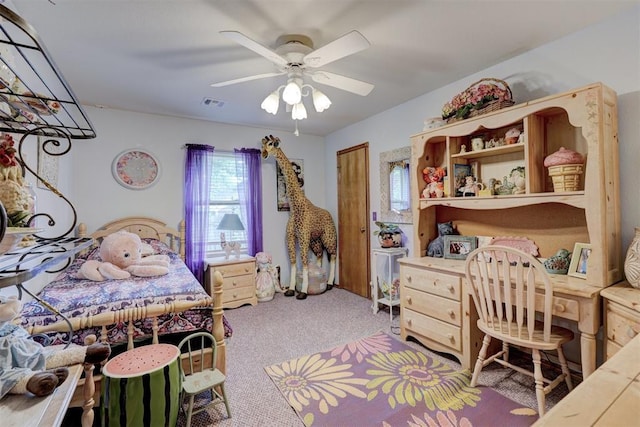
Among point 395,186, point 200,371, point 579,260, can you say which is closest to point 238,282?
point 200,371

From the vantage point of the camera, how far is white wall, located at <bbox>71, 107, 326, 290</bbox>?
341 centimetres

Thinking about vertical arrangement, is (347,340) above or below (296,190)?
below

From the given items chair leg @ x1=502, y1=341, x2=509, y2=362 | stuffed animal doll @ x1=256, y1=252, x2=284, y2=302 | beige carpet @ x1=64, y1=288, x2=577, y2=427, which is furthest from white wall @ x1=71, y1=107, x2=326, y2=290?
chair leg @ x1=502, y1=341, x2=509, y2=362

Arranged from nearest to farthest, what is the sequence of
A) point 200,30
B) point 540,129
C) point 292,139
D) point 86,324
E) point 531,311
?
point 86,324
point 531,311
point 200,30
point 540,129
point 292,139

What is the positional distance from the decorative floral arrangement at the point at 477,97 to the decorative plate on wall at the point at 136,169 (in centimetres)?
340

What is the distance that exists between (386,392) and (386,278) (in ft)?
5.79

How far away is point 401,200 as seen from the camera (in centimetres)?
361

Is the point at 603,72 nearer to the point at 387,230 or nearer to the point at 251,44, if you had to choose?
the point at 387,230

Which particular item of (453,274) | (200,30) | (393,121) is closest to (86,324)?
(200,30)

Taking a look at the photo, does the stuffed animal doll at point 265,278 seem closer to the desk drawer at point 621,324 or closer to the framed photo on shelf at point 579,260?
the framed photo on shelf at point 579,260

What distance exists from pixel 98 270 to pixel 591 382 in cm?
296

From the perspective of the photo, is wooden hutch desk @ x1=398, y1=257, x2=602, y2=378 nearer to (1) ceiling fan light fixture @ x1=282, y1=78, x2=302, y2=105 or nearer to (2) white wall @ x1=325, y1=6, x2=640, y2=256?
(2) white wall @ x1=325, y1=6, x2=640, y2=256

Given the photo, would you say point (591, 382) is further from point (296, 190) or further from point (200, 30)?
point (296, 190)

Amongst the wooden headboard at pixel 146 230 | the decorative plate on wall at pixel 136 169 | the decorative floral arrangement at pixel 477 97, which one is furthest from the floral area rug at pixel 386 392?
the decorative plate on wall at pixel 136 169
